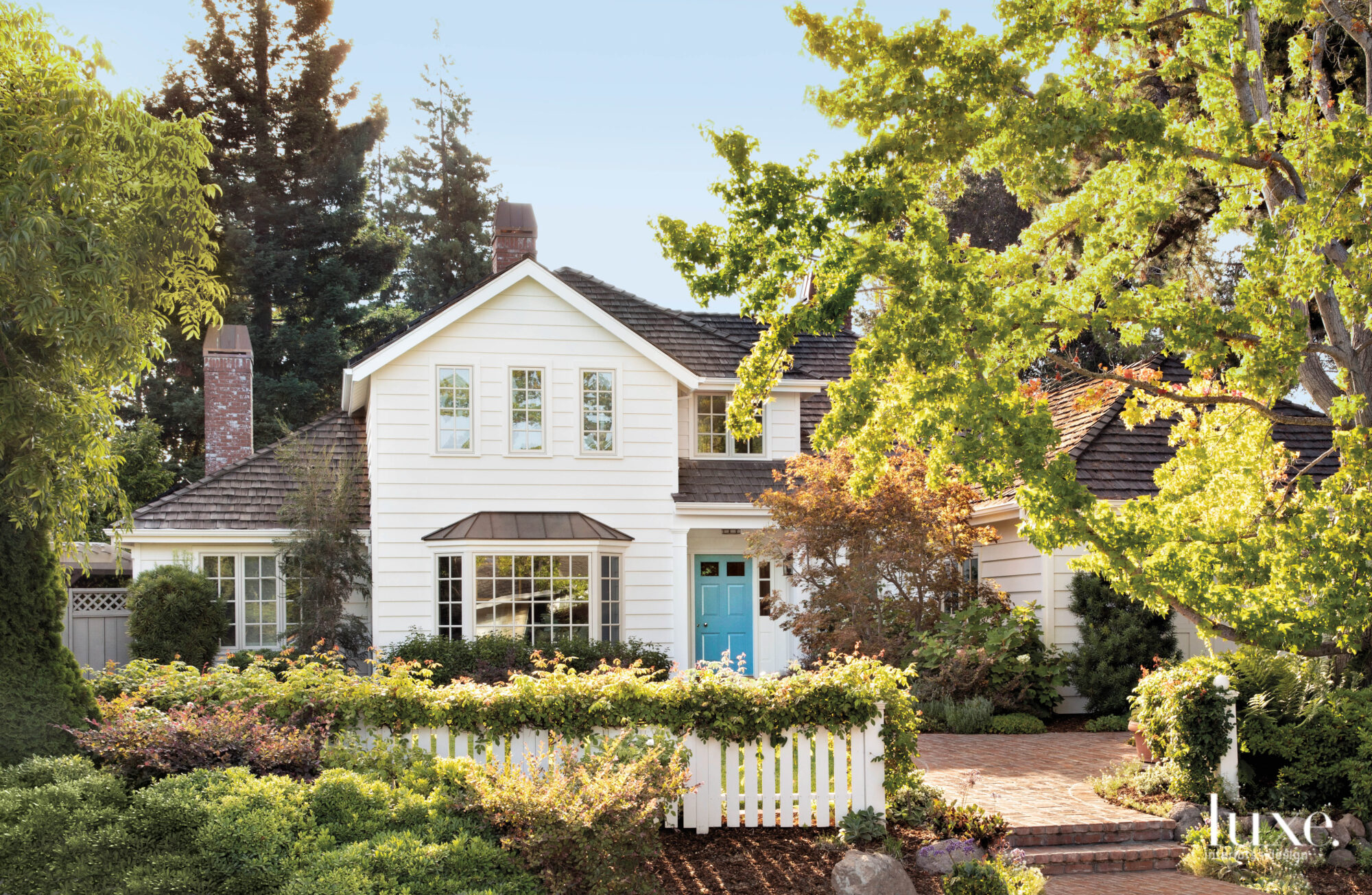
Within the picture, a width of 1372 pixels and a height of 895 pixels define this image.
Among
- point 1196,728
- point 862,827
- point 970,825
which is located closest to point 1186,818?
point 1196,728

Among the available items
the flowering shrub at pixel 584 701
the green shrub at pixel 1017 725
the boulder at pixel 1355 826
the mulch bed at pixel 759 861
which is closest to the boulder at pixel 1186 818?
the boulder at pixel 1355 826

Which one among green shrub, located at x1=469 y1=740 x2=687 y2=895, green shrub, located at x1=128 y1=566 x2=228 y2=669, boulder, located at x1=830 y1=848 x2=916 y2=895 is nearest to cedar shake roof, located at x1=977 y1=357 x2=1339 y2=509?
boulder, located at x1=830 y1=848 x2=916 y2=895

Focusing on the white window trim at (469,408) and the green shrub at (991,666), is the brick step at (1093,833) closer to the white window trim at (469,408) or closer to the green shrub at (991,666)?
the green shrub at (991,666)

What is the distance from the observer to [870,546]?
15156 millimetres

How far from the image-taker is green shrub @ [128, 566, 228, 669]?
15930 mm

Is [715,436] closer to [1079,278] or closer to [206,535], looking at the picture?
[206,535]

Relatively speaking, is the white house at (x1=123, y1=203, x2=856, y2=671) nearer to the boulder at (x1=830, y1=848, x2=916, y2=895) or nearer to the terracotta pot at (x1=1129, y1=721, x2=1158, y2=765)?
the terracotta pot at (x1=1129, y1=721, x2=1158, y2=765)

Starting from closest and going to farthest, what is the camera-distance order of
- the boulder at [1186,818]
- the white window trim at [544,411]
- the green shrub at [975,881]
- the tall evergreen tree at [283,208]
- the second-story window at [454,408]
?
the green shrub at [975,881], the boulder at [1186,818], the second-story window at [454,408], the white window trim at [544,411], the tall evergreen tree at [283,208]

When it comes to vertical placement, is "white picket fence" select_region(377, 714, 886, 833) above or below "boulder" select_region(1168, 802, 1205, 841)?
above

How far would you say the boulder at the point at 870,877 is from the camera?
24.7 feet

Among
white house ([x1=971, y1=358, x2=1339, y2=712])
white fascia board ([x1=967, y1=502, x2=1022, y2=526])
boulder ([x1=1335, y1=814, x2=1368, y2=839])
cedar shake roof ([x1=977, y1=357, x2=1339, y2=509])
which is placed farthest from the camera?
white fascia board ([x1=967, y1=502, x2=1022, y2=526])

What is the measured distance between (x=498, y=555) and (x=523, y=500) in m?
1.04

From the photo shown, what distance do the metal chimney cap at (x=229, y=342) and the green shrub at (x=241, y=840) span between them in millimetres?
13392

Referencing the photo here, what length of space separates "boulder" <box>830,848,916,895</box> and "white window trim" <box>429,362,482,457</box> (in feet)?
35.0
